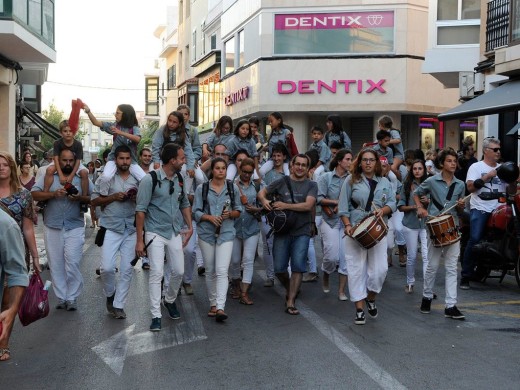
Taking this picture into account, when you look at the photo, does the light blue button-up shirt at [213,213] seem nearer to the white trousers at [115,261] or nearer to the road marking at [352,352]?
the white trousers at [115,261]

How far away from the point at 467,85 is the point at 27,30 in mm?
11003

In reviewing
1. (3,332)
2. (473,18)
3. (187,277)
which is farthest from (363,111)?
(3,332)

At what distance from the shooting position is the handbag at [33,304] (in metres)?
6.38

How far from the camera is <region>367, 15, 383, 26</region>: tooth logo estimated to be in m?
34.8

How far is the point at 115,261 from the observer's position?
9.59m

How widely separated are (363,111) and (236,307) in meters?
25.9

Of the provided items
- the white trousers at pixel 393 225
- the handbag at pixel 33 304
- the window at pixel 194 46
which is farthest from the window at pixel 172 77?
the handbag at pixel 33 304

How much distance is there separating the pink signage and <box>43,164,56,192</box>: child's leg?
26459 millimetres

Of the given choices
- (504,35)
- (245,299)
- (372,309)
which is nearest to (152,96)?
(504,35)

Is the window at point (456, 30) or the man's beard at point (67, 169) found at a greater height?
the window at point (456, 30)

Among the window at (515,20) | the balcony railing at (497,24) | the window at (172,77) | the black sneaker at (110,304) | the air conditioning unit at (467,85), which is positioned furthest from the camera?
the window at (172,77)

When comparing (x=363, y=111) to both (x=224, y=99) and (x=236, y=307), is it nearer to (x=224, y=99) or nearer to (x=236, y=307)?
(x=224, y=99)

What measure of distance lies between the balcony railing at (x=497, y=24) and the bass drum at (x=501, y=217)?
8.69 meters

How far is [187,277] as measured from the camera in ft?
37.0
